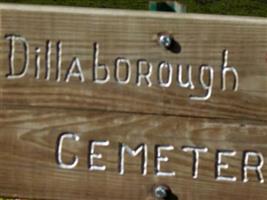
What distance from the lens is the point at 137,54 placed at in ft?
6.91

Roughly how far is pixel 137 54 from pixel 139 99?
98 millimetres

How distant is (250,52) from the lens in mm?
2080

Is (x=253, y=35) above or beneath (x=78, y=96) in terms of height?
above

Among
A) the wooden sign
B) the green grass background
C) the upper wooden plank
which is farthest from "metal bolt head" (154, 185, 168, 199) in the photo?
the green grass background

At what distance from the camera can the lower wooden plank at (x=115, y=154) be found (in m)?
2.12

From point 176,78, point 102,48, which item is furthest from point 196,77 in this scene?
point 102,48

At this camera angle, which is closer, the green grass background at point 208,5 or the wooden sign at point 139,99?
the wooden sign at point 139,99

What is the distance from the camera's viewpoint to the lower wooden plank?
6.95 ft

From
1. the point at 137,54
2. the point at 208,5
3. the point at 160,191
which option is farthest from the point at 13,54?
the point at 208,5

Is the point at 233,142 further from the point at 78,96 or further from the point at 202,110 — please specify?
the point at 78,96

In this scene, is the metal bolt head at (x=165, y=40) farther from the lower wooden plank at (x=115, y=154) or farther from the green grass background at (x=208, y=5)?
the green grass background at (x=208, y=5)

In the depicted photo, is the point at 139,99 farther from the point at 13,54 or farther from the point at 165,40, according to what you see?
the point at 13,54

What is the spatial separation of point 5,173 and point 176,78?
17.6 inches

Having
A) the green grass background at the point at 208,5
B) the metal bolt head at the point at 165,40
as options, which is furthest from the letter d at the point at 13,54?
the green grass background at the point at 208,5
